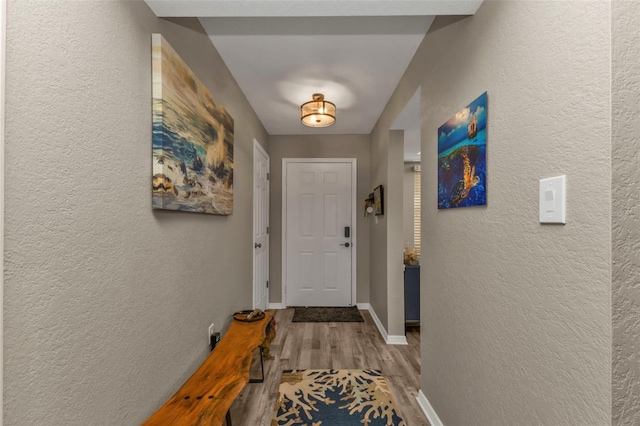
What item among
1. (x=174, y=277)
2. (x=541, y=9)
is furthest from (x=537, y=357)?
(x=174, y=277)

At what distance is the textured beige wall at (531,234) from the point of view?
0.74m

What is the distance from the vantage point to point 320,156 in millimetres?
4145

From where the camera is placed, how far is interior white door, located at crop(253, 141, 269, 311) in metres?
3.35

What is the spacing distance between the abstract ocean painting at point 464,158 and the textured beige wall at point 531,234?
4 cm

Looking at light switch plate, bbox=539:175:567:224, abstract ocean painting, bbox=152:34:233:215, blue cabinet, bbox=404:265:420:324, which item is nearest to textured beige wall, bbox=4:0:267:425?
abstract ocean painting, bbox=152:34:233:215

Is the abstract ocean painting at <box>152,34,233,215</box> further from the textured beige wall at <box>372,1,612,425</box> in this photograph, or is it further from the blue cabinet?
the blue cabinet

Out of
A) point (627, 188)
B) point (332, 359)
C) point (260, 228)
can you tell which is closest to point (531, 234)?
point (627, 188)

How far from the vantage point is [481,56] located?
4.22 feet

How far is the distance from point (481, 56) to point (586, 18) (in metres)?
0.56

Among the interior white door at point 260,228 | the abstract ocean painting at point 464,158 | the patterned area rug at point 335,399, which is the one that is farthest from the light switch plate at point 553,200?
the interior white door at point 260,228

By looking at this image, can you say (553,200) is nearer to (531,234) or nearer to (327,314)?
(531,234)

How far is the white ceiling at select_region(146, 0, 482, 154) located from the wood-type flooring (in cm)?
232

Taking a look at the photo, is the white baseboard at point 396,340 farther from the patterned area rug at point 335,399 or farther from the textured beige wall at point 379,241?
the patterned area rug at point 335,399

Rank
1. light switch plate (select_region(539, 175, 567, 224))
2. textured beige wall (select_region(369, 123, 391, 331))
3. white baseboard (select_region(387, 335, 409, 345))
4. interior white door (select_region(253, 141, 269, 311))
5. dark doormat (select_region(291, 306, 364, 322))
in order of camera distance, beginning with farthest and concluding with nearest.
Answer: dark doormat (select_region(291, 306, 364, 322)) < interior white door (select_region(253, 141, 269, 311)) < textured beige wall (select_region(369, 123, 391, 331)) < white baseboard (select_region(387, 335, 409, 345)) < light switch plate (select_region(539, 175, 567, 224))
